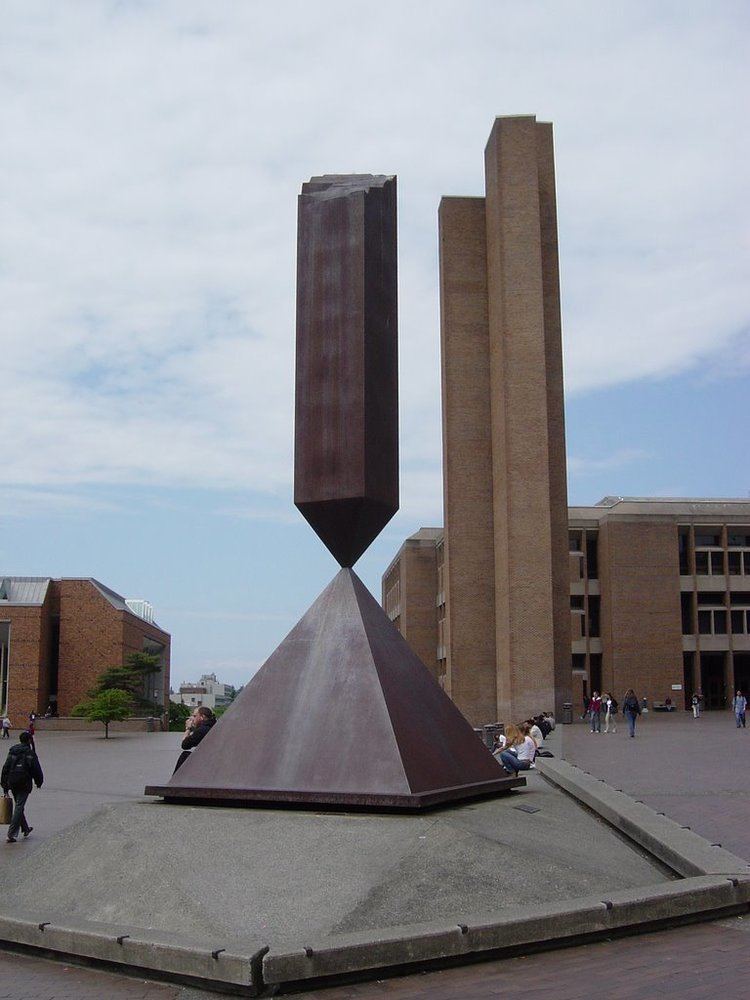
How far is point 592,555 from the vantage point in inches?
2178

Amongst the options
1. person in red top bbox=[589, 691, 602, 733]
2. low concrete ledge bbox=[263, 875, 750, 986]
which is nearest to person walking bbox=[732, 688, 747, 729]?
person in red top bbox=[589, 691, 602, 733]

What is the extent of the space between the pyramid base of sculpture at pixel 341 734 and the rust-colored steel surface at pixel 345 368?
84 centimetres

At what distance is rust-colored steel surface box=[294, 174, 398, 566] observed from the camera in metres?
10.2

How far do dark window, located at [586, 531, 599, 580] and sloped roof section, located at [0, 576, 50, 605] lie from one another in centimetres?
2888

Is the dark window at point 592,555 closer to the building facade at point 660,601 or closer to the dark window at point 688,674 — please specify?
the building facade at point 660,601

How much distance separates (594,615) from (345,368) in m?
46.6

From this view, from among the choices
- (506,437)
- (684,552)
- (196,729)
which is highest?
(506,437)

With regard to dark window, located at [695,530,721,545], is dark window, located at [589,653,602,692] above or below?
below

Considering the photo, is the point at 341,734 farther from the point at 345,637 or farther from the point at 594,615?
the point at 594,615

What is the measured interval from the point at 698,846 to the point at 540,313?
31.4 metres

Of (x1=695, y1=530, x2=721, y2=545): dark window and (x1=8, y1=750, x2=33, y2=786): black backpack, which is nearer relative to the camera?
(x1=8, y1=750, x2=33, y2=786): black backpack

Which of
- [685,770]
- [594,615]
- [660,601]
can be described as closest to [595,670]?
[594,615]

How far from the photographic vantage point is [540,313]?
38062 mm

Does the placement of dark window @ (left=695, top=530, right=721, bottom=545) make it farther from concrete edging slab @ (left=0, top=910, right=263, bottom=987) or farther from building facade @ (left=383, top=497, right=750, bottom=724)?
concrete edging slab @ (left=0, top=910, right=263, bottom=987)
